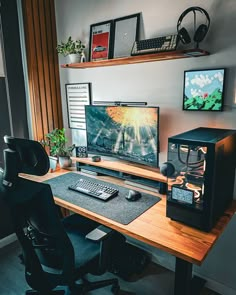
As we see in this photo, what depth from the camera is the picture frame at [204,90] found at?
60.9 inches

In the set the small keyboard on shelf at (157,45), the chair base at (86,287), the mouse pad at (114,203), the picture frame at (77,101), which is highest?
→ the small keyboard on shelf at (157,45)

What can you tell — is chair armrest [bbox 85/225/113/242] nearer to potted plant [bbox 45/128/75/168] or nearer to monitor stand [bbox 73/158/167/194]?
monitor stand [bbox 73/158/167/194]

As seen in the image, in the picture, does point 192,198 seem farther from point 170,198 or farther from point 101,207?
point 101,207

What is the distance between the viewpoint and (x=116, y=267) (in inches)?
79.9

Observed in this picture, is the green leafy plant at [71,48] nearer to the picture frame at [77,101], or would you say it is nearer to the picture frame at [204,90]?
the picture frame at [77,101]

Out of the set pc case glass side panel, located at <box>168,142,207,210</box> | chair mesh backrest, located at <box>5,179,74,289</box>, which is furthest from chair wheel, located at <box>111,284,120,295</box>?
pc case glass side panel, located at <box>168,142,207,210</box>

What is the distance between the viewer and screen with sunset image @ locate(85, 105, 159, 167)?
1798 millimetres

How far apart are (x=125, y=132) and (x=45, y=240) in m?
0.99

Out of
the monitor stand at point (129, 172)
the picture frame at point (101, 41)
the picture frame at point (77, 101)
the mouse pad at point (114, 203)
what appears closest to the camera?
the mouse pad at point (114, 203)

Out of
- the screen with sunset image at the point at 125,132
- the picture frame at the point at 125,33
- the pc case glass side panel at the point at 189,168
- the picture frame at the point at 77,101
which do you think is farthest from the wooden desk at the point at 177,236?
the picture frame at the point at 125,33

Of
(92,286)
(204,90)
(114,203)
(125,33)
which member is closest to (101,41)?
(125,33)

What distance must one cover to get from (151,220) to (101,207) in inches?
13.5

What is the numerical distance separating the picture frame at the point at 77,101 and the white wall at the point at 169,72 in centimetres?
10

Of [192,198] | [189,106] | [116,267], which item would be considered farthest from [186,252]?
[116,267]
